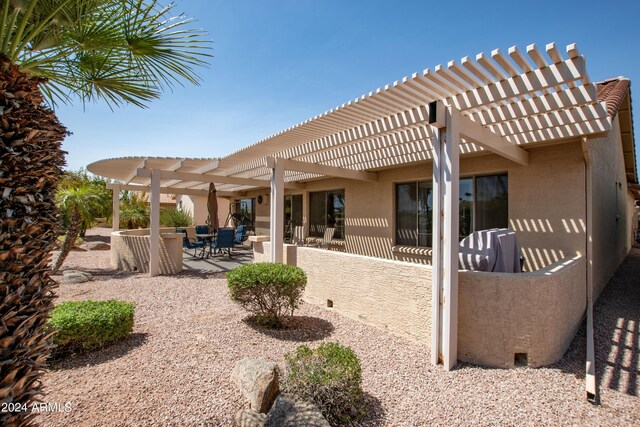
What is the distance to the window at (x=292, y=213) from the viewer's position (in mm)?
13648

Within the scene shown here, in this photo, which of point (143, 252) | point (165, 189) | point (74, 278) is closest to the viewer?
point (74, 278)

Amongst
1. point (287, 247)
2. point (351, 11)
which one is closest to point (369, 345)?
point (287, 247)

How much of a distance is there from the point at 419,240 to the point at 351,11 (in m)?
5.87

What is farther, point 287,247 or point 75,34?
point 287,247

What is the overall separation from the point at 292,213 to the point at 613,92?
10730 millimetres

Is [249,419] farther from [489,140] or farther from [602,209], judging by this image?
[602,209]

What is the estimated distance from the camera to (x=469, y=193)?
749cm

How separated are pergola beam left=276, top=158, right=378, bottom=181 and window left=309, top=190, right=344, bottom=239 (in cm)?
202

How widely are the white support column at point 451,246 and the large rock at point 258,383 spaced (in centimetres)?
210

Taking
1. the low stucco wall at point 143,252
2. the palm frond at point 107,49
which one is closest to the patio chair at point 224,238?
the low stucco wall at point 143,252

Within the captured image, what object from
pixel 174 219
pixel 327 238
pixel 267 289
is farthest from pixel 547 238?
pixel 174 219

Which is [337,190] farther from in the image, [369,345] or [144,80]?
[144,80]

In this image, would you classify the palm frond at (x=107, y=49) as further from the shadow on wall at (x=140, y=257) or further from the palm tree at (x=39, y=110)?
the shadow on wall at (x=140, y=257)

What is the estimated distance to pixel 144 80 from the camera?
2.79 metres
